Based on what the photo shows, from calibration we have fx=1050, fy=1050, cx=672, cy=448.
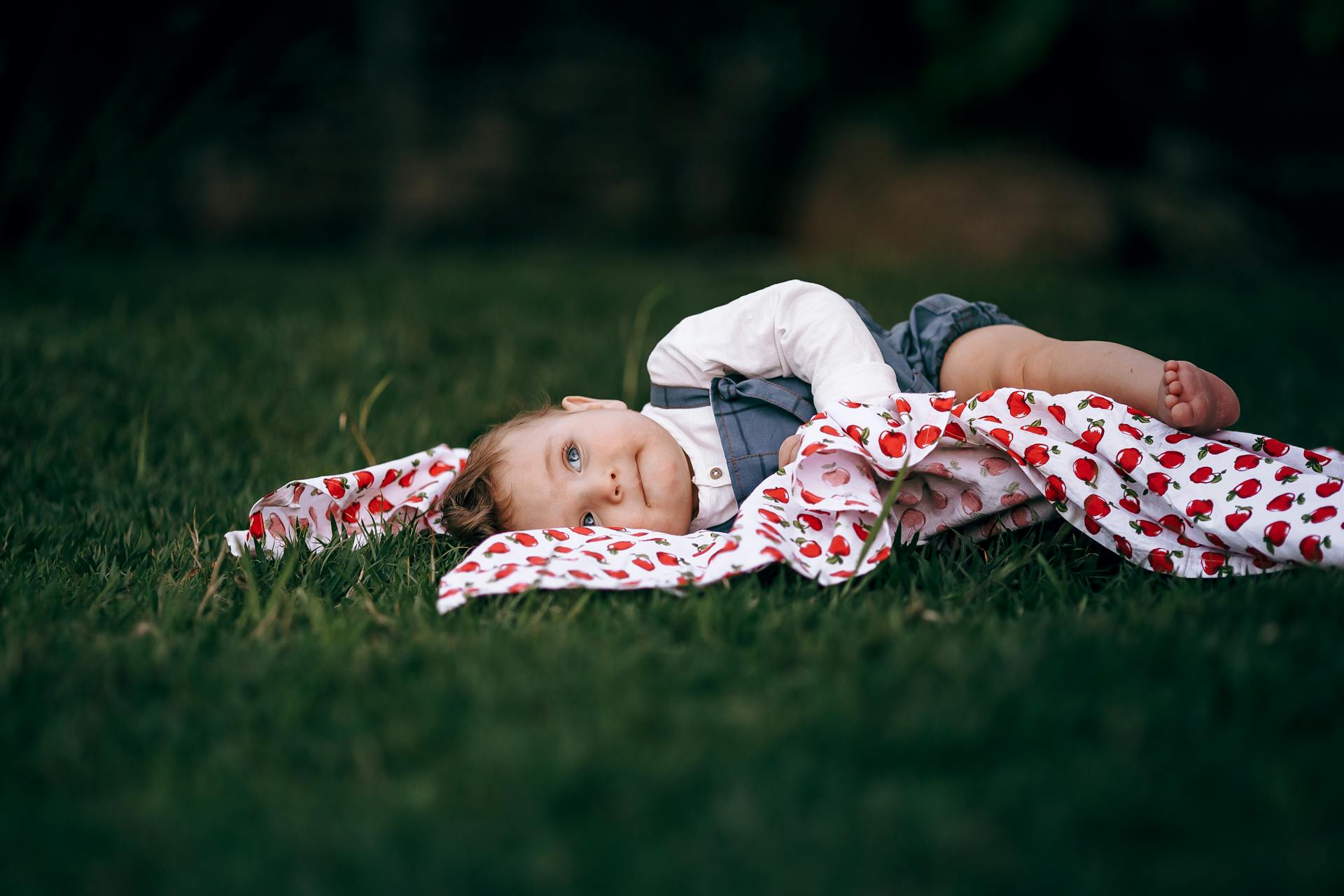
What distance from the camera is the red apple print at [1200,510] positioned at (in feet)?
5.29

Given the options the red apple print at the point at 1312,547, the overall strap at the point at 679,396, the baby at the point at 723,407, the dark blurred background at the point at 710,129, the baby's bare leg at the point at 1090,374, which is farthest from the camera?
the dark blurred background at the point at 710,129

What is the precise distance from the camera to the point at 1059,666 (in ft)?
4.11

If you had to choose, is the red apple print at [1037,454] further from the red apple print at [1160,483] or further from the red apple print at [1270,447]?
the red apple print at [1270,447]

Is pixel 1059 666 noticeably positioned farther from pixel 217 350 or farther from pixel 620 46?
pixel 620 46

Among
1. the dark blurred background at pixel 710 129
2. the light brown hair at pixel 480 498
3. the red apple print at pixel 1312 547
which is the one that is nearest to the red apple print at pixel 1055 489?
the red apple print at pixel 1312 547

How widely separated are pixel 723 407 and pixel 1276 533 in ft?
3.02

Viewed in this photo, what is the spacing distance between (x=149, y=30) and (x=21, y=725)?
4034mm

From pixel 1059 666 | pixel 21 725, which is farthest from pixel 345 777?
pixel 1059 666

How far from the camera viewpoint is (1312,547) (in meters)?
1.52

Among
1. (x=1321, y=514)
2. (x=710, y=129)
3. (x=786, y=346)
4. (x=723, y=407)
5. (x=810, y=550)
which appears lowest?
(x=810, y=550)

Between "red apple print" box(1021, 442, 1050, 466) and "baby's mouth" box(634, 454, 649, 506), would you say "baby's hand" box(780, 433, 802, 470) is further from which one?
"red apple print" box(1021, 442, 1050, 466)

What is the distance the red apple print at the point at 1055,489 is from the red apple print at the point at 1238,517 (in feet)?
0.76

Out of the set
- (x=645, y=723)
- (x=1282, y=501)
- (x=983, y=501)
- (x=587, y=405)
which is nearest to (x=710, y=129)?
(x=587, y=405)

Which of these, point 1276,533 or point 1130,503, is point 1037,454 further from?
point 1276,533
